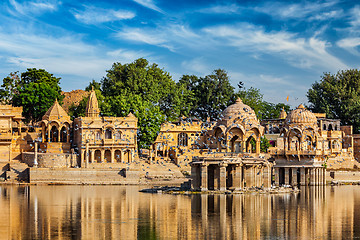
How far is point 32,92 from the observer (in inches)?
3561

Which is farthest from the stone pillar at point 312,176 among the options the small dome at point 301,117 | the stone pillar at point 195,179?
the stone pillar at point 195,179

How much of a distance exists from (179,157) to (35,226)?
40.1 metres

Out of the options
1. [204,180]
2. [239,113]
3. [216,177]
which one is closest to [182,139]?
[239,113]

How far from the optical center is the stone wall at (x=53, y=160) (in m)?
75.7

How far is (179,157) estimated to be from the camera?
83250mm

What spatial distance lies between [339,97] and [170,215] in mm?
65226

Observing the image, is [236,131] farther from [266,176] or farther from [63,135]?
[63,135]

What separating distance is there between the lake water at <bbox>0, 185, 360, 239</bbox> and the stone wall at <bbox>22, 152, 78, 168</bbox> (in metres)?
A: 7.56

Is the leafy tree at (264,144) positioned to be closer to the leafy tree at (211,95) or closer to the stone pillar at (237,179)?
the leafy tree at (211,95)

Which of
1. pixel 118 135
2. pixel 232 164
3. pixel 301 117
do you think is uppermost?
pixel 301 117

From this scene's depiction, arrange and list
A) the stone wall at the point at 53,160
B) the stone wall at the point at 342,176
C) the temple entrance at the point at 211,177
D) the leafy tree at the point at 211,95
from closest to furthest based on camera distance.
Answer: the temple entrance at the point at 211,177 < the stone wall at the point at 53,160 < the stone wall at the point at 342,176 < the leafy tree at the point at 211,95

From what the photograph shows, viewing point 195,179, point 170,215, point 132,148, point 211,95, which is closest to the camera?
point 170,215

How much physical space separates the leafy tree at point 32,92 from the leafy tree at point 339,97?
39.6 metres

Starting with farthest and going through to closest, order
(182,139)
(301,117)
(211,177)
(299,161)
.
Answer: (182,139)
(301,117)
(299,161)
(211,177)
